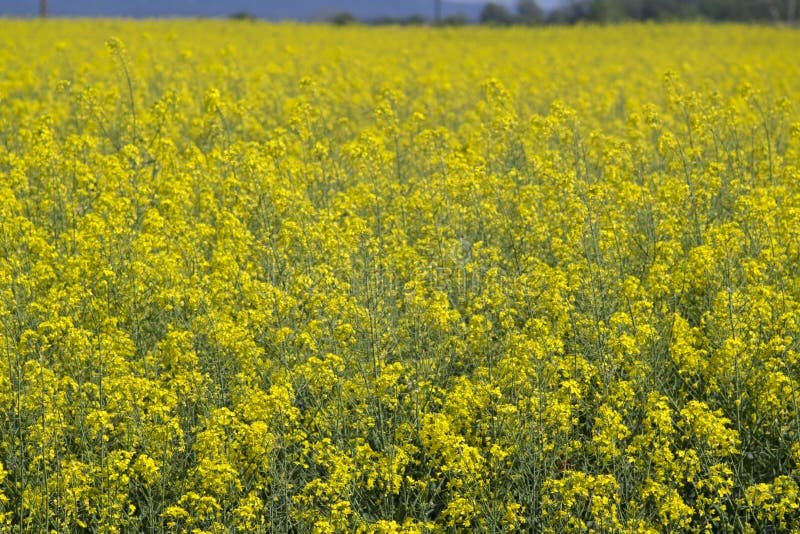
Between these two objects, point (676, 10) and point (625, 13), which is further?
point (676, 10)

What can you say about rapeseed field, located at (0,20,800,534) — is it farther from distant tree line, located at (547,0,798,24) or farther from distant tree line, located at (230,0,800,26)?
distant tree line, located at (547,0,798,24)

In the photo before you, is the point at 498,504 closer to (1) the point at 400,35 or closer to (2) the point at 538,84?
(2) the point at 538,84

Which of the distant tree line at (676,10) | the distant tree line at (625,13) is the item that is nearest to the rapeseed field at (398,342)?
the distant tree line at (625,13)

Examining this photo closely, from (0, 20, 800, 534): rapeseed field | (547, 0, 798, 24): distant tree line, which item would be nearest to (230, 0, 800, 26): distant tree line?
(547, 0, 798, 24): distant tree line

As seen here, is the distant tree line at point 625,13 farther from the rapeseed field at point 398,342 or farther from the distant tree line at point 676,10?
the rapeseed field at point 398,342

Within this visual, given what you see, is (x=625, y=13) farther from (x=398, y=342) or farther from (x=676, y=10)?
(x=398, y=342)

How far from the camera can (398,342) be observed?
5.03 meters

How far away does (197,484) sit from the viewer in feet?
13.9

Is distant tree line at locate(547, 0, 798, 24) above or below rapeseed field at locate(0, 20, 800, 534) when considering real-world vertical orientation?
above

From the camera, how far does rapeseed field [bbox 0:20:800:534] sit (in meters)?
4.09

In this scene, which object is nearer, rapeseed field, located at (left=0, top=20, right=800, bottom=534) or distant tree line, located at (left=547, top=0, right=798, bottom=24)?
rapeseed field, located at (left=0, top=20, right=800, bottom=534)

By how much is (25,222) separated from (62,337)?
1.62m

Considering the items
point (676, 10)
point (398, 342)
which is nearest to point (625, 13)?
point (676, 10)

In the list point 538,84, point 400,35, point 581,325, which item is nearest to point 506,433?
point 581,325
